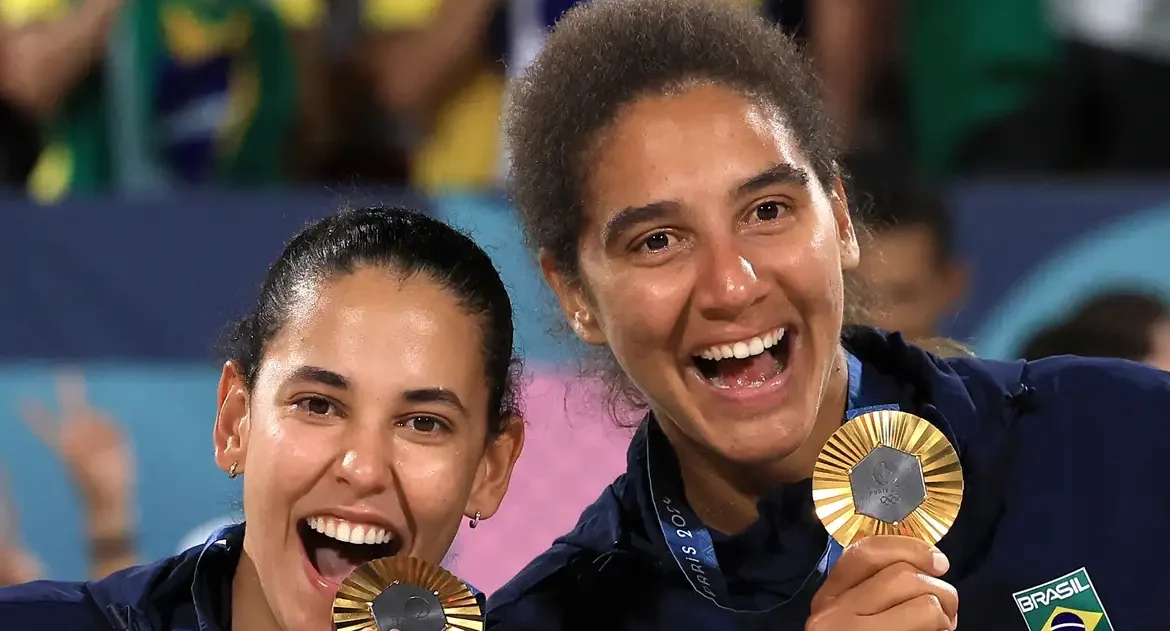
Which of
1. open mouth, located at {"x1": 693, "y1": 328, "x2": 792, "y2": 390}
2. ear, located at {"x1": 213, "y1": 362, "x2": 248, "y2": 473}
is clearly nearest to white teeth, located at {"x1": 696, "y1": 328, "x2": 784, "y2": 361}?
open mouth, located at {"x1": 693, "y1": 328, "x2": 792, "y2": 390}

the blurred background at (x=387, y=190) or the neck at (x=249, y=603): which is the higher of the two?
the blurred background at (x=387, y=190)

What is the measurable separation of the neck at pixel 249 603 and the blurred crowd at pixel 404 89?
1815 mm

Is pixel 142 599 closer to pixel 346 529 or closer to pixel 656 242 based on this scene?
pixel 346 529

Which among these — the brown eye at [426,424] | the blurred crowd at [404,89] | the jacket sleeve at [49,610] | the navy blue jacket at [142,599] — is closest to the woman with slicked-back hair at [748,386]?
the brown eye at [426,424]

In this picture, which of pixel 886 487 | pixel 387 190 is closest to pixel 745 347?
pixel 886 487

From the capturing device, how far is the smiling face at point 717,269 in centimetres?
191

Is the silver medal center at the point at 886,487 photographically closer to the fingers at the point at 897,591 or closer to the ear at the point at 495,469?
the fingers at the point at 897,591

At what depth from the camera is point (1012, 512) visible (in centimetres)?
200

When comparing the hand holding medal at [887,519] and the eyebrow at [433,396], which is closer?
the hand holding medal at [887,519]

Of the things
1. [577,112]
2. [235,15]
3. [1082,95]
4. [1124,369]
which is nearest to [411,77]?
[235,15]

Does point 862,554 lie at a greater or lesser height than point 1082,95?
lesser

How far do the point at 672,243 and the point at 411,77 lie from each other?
2.10m

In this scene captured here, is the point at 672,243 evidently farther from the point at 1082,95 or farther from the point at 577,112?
the point at 1082,95

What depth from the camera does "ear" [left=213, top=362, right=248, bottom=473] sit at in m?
2.04
